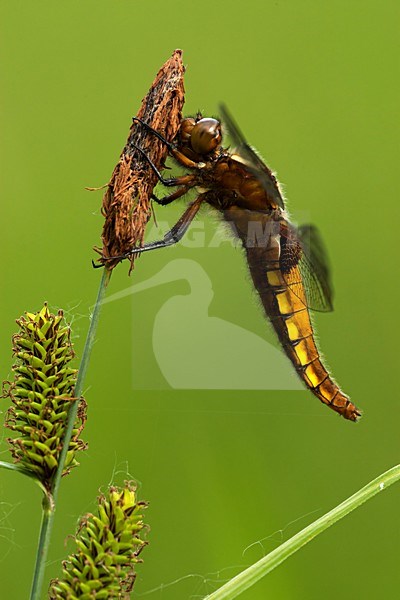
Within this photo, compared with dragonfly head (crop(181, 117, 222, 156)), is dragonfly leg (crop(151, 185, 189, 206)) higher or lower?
lower

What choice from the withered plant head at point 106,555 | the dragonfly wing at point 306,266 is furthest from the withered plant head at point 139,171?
the dragonfly wing at point 306,266

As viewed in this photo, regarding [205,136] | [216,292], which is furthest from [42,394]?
[216,292]

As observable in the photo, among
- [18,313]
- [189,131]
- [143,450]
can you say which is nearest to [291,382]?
[143,450]

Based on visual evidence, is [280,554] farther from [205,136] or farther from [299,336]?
[205,136]

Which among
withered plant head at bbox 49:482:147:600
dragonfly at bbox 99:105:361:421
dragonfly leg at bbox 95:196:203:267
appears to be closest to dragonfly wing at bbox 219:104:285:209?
dragonfly at bbox 99:105:361:421

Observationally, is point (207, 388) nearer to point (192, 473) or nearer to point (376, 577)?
point (192, 473)

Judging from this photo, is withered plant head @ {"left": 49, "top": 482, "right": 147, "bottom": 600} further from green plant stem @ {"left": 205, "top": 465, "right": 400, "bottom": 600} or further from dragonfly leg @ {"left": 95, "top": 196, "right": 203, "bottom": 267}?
dragonfly leg @ {"left": 95, "top": 196, "right": 203, "bottom": 267}

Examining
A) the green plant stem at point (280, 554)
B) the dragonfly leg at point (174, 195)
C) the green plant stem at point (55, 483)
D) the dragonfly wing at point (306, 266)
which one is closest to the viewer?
the green plant stem at point (55, 483)

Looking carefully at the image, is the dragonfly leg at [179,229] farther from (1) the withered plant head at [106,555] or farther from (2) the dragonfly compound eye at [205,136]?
(1) the withered plant head at [106,555]
